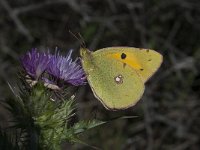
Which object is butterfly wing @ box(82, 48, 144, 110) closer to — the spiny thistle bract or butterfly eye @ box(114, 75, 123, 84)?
butterfly eye @ box(114, 75, 123, 84)

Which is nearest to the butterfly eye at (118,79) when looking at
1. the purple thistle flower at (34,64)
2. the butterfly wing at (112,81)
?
the butterfly wing at (112,81)

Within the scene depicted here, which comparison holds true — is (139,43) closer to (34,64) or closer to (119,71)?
(119,71)

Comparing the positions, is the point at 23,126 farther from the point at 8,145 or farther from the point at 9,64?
the point at 9,64

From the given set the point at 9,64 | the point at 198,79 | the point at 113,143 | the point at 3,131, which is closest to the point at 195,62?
the point at 198,79

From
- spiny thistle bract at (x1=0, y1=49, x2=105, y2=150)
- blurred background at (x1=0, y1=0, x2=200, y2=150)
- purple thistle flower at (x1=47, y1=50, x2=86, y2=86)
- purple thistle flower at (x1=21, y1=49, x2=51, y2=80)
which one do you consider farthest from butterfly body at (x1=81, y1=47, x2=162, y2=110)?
blurred background at (x1=0, y1=0, x2=200, y2=150)

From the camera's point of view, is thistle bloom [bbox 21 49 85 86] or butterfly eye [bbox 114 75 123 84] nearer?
thistle bloom [bbox 21 49 85 86]
